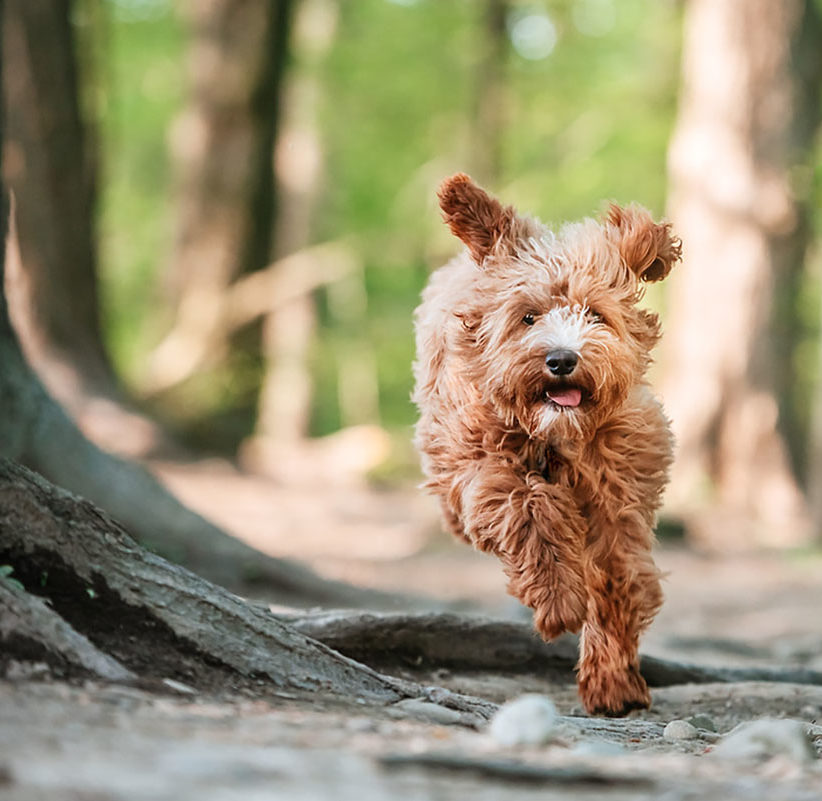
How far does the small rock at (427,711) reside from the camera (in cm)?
395

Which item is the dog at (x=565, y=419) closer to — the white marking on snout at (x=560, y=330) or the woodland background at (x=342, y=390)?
the white marking on snout at (x=560, y=330)

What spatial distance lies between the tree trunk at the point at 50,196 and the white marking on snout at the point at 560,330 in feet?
22.2

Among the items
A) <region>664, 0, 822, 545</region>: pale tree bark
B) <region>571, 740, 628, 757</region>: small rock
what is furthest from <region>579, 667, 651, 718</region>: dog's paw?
<region>664, 0, 822, 545</region>: pale tree bark

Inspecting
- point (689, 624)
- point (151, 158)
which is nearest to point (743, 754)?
point (689, 624)

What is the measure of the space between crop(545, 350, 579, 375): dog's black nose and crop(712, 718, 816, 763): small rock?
1671mm

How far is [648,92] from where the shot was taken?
21.4 meters

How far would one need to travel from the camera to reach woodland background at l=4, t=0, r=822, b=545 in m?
13.0

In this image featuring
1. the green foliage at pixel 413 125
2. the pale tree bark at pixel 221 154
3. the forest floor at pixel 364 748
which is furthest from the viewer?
the green foliage at pixel 413 125

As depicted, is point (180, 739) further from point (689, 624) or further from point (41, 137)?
point (41, 137)

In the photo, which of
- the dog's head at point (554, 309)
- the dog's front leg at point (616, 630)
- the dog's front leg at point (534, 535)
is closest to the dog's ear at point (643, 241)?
the dog's head at point (554, 309)

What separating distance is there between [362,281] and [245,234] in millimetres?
12386

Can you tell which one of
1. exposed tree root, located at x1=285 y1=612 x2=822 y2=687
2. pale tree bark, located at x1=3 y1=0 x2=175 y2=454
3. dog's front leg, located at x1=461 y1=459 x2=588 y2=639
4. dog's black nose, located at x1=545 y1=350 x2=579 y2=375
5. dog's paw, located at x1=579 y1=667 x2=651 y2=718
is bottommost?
dog's paw, located at x1=579 y1=667 x2=651 y2=718

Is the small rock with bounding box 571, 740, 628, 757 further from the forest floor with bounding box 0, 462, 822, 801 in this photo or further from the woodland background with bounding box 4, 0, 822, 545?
the woodland background with bounding box 4, 0, 822, 545

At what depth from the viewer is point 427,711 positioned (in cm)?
403
